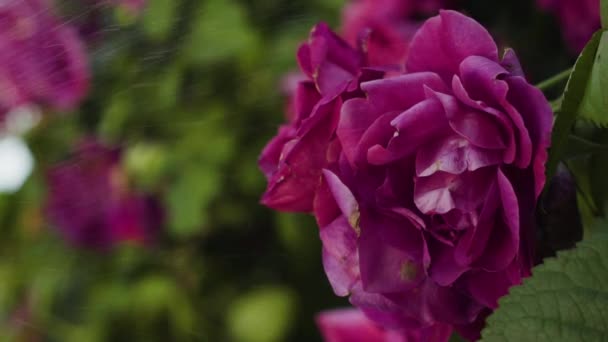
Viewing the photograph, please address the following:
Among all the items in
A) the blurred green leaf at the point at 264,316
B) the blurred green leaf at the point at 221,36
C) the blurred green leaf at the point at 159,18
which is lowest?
the blurred green leaf at the point at 264,316

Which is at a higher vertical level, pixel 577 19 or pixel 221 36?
pixel 577 19

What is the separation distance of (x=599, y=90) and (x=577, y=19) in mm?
279

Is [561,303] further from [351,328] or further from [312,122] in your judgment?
[351,328]

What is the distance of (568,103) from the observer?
0.24 m

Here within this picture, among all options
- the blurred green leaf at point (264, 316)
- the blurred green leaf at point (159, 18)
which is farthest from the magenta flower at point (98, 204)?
the blurred green leaf at point (159, 18)

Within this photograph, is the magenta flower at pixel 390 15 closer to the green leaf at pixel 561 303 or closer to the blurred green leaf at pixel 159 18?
the blurred green leaf at pixel 159 18

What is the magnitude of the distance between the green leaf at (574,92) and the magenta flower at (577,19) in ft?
0.79

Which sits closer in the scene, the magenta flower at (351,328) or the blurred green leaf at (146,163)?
the magenta flower at (351,328)

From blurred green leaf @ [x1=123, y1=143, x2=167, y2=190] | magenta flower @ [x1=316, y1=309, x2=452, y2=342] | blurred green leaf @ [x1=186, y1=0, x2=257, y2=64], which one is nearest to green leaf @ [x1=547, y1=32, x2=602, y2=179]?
magenta flower @ [x1=316, y1=309, x2=452, y2=342]

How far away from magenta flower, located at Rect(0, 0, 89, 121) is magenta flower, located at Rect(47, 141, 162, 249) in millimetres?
157

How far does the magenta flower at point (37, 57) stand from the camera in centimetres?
65

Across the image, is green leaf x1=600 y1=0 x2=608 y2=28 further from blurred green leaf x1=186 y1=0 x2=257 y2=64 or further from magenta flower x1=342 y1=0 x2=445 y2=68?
blurred green leaf x1=186 y1=0 x2=257 y2=64

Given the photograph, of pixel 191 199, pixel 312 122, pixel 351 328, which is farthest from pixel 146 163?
pixel 312 122

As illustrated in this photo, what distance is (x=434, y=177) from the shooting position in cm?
25
